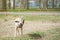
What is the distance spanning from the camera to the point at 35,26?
3.10 metres

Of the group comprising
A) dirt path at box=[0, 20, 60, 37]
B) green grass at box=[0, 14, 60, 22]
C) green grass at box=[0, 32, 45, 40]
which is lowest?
green grass at box=[0, 32, 45, 40]

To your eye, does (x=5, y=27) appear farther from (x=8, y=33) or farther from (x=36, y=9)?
(x=36, y=9)

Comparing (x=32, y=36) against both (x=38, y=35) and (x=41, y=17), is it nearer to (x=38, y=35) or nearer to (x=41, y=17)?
(x=38, y=35)

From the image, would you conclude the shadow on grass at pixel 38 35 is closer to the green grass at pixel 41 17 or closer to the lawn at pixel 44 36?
the lawn at pixel 44 36

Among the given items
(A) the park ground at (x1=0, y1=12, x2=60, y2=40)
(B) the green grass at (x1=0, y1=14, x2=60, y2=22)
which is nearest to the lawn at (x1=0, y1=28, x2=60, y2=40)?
(A) the park ground at (x1=0, y1=12, x2=60, y2=40)

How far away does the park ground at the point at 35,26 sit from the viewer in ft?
9.95

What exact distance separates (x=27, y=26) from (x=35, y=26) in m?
0.11

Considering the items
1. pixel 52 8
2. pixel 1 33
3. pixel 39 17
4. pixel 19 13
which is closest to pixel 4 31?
pixel 1 33

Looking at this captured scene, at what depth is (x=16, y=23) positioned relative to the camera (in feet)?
10.0

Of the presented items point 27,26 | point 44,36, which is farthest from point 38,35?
point 27,26

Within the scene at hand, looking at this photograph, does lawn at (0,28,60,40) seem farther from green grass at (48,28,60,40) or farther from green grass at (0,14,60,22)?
green grass at (0,14,60,22)

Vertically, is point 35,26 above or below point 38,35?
above

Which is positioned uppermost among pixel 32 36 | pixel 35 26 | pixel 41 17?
pixel 41 17

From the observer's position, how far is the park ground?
3.03 meters
